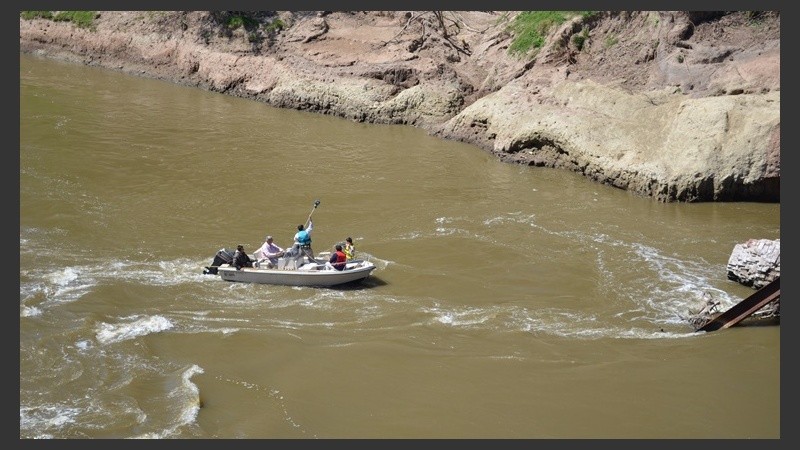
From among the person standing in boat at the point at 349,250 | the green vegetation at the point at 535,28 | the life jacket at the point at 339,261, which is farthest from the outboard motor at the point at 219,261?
the green vegetation at the point at 535,28

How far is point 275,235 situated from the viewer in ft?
69.7

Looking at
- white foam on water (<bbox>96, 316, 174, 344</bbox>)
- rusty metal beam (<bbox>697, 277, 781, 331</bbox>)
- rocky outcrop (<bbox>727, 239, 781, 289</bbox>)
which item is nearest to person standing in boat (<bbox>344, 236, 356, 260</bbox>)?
white foam on water (<bbox>96, 316, 174, 344</bbox>)

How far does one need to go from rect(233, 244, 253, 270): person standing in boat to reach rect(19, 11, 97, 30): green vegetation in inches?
1031

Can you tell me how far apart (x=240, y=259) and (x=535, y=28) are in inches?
701

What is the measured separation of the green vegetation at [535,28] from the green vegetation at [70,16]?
20.1 metres

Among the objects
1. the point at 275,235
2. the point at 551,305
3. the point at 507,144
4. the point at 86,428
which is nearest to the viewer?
the point at 86,428

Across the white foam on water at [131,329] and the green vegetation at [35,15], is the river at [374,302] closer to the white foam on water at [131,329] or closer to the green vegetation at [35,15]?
the white foam on water at [131,329]

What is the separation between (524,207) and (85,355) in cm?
1253

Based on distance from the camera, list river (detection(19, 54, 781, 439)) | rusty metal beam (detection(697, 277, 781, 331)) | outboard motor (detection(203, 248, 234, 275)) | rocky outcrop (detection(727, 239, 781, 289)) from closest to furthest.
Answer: river (detection(19, 54, 781, 439)) → rusty metal beam (detection(697, 277, 781, 331)) → rocky outcrop (detection(727, 239, 781, 289)) → outboard motor (detection(203, 248, 234, 275))

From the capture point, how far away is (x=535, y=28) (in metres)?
32.2

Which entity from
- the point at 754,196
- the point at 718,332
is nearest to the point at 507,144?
the point at 754,196

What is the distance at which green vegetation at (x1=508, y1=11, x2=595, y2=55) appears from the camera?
31.4 m

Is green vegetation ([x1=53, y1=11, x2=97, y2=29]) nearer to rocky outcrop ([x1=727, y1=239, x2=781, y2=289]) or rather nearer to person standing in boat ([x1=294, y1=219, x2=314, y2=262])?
person standing in boat ([x1=294, y1=219, x2=314, y2=262])

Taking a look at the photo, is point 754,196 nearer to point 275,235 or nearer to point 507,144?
point 507,144
